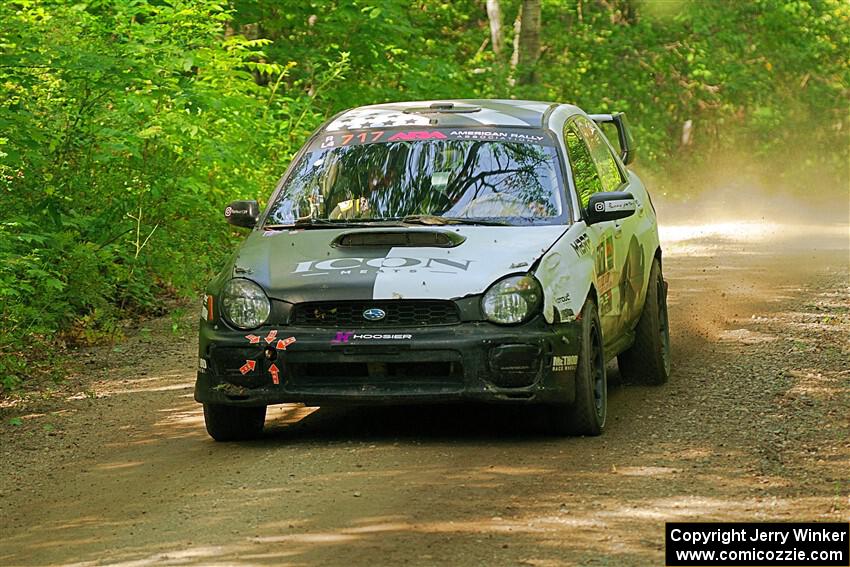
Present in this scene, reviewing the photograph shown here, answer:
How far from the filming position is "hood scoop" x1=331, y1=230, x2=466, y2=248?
8.45 m

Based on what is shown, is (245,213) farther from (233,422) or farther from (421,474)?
(421,474)

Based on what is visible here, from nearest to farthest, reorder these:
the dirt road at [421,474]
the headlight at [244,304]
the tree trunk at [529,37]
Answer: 1. the dirt road at [421,474]
2. the headlight at [244,304]
3. the tree trunk at [529,37]

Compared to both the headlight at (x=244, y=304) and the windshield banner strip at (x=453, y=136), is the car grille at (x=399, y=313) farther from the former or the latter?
the windshield banner strip at (x=453, y=136)

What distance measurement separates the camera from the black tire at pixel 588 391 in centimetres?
832

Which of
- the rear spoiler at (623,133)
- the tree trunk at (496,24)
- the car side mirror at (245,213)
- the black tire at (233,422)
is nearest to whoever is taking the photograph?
the black tire at (233,422)

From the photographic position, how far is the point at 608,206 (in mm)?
8922

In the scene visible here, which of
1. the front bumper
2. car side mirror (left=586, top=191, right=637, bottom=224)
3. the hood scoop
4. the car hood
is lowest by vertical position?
the front bumper

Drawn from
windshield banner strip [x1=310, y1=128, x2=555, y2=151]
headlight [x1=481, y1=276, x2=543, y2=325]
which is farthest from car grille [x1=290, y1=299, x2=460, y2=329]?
windshield banner strip [x1=310, y1=128, x2=555, y2=151]

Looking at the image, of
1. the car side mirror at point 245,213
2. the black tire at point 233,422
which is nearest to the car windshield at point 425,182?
the car side mirror at point 245,213

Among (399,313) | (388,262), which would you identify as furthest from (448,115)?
(399,313)

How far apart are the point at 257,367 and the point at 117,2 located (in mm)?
8256

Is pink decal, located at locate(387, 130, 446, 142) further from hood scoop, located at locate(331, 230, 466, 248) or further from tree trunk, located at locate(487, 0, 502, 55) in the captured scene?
tree trunk, located at locate(487, 0, 502, 55)

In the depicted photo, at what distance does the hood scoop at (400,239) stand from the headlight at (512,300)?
0.45 m

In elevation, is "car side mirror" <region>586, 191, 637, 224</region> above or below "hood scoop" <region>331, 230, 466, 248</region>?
above
